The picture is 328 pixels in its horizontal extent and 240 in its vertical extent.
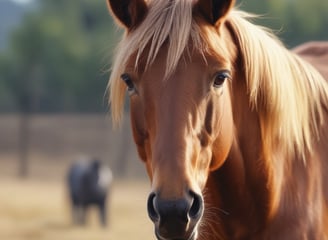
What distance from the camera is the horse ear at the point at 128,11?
351 centimetres

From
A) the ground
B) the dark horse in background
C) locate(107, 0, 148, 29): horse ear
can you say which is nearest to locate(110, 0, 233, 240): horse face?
locate(107, 0, 148, 29): horse ear

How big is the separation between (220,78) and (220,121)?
7.0 inches

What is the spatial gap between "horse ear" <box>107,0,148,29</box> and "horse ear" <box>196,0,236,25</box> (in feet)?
0.84

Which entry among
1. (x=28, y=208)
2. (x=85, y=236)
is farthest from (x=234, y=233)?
(x=28, y=208)

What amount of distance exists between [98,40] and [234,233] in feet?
125

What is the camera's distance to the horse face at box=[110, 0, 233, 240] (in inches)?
117

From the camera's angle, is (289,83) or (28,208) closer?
(289,83)

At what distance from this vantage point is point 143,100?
329cm

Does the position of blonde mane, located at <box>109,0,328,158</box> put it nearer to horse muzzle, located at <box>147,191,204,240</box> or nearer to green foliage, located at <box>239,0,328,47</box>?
horse muzzle, located at <box>147,191,204,240</box>

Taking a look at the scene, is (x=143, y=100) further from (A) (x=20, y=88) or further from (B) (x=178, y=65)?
(A) (x=20, y=88)

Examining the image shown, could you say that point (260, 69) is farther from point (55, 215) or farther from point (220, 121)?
point (55, 215)

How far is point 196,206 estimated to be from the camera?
2990 millimetres

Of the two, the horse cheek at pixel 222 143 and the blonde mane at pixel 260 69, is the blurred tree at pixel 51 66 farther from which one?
the horse cheek at pixel 222 143

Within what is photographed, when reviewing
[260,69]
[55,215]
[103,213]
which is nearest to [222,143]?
[260,69]
